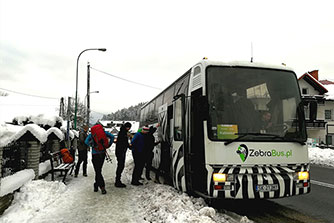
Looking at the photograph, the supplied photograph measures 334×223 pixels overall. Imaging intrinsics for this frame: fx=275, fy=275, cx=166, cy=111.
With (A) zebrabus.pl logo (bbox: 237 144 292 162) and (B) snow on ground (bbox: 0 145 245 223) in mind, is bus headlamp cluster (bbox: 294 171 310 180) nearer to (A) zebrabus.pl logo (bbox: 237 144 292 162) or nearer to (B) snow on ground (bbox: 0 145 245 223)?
(A) zebrabus.pl logo (bbox: 237 144 292 162)

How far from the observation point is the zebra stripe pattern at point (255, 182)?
17.3ft

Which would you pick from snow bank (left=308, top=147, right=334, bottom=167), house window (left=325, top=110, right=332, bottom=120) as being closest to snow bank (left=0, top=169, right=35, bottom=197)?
snow bank (left=308, top=147, right=334, bottom=167)

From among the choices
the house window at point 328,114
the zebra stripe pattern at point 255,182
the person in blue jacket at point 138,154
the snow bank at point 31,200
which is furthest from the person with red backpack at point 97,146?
the house window at point 328,114

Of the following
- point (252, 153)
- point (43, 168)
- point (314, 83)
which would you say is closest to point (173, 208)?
point (252, 153)

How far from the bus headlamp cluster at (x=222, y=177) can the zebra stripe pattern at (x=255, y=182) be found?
2.2 inches

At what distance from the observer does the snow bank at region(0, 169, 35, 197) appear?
5214mm

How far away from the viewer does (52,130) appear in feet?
34.4

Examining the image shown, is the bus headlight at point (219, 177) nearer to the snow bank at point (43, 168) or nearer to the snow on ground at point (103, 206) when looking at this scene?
the snow on ground at point (103, 206)

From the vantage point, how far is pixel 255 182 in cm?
532

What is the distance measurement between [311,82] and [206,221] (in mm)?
41437

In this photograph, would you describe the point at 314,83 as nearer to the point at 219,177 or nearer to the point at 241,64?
the point at 241,64

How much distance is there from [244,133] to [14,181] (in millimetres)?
4924

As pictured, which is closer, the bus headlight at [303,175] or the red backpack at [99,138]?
the bus headlight at [303,175]

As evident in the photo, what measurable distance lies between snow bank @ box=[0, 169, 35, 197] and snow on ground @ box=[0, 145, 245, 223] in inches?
8.0
